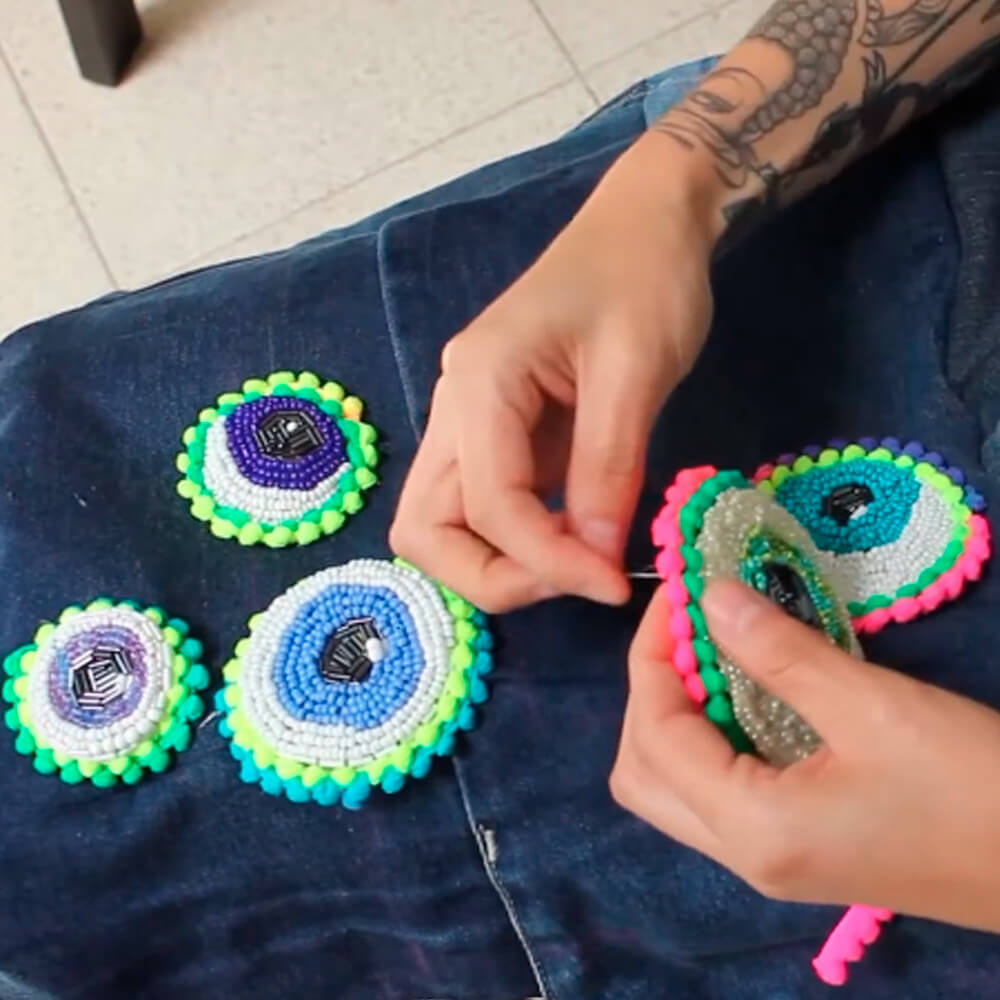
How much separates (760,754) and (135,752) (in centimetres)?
26

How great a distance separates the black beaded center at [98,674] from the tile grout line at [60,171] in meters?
0.69

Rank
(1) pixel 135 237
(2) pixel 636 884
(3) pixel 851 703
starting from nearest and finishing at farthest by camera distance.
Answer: (3) pixel 851 703 < (2) pixel 636 884 < (1) pixel 135 237

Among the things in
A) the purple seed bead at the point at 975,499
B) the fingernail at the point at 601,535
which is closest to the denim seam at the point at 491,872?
the fingernail at the point at 601,535

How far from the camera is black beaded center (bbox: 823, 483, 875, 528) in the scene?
2.06ft

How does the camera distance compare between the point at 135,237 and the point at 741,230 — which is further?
the point at 135,237

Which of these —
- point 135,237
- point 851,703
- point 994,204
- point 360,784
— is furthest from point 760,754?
point 135,237

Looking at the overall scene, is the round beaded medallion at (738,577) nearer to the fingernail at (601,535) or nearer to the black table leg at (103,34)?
the fingernail at (601,535)

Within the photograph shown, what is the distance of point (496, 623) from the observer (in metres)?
0.63

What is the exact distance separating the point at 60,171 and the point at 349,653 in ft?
2.70

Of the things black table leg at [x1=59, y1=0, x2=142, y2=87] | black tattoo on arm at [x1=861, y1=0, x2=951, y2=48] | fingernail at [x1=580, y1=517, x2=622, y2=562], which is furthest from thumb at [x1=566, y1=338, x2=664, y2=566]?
black table leg at [x1=59, y1=0, x2=142, y2=87]

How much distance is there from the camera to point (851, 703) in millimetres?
477

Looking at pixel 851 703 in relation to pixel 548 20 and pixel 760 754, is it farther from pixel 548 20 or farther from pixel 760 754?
pixel 548 20

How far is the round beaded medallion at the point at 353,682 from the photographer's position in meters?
0.61

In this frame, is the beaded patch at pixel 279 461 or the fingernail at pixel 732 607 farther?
the beaded patch at pixel 279 461
